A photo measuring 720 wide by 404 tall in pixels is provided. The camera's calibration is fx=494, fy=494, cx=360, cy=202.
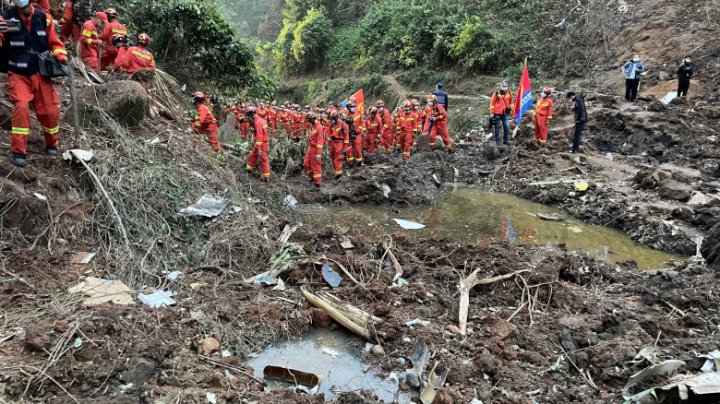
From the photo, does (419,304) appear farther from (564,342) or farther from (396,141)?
(396,141)

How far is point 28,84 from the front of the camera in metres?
5.28

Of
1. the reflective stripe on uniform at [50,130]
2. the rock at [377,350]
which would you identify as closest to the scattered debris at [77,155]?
the reflective stripe on uniform at [50,130]

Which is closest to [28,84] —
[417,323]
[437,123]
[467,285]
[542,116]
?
[417,323]

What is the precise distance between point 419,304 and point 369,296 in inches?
22.1

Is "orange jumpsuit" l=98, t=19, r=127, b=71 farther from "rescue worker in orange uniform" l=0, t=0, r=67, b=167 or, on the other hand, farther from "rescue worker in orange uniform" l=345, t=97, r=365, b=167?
"rescue worker in orange uniform" l=345, t=97, r=365, b=167

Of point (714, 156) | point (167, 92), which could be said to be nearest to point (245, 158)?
point (167, 92)

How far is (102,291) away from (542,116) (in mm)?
11613

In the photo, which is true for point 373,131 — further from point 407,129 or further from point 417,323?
point 417,323

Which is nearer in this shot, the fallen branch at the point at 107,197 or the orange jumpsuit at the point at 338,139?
the fallen branch at the point at 107,197

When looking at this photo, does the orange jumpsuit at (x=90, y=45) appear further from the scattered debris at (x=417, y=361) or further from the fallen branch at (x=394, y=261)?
the scattered debris at (x=417, y=361)

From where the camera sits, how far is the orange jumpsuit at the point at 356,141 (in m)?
11.9

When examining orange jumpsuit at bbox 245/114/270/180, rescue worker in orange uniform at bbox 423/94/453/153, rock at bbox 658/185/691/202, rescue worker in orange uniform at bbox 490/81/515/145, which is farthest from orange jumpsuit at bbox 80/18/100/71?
rock at bbox 658/185/691/202

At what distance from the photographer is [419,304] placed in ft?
18.0

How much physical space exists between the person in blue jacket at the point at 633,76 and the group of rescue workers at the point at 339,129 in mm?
5486
